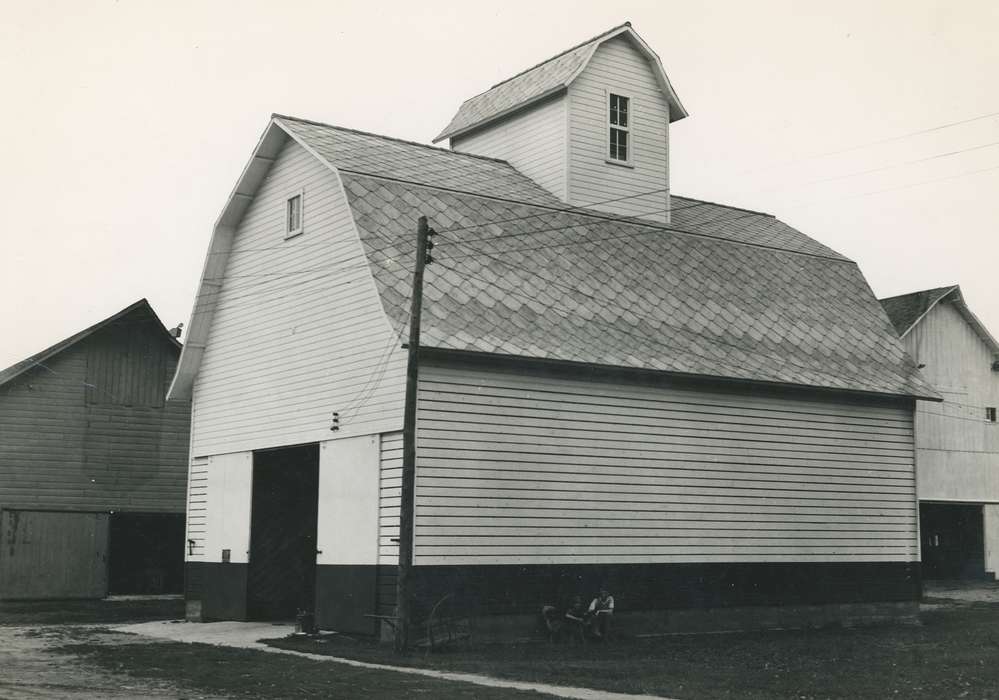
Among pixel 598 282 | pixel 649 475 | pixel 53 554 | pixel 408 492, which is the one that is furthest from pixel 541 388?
pixel 53 554

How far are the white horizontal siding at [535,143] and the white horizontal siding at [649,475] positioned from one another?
601 centimetres

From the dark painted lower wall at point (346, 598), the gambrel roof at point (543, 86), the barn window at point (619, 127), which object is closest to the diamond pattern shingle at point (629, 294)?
the barn window at point (619, 127)

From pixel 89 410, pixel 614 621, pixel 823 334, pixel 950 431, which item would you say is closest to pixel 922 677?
pixel 614 621

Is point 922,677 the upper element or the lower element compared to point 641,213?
lower

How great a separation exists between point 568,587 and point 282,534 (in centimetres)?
685

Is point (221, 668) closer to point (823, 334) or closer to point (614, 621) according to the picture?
point (614, 621)

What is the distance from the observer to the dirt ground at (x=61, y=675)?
14219 millimetres

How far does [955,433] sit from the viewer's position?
38.4 m

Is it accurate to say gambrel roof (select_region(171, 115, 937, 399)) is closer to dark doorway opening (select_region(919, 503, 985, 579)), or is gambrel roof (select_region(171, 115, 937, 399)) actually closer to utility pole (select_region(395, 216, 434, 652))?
utility pole (select_region(395, 216, 434, 652))

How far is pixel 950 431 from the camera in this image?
38.3 meters

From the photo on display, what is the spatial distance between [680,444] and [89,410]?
19599 mm

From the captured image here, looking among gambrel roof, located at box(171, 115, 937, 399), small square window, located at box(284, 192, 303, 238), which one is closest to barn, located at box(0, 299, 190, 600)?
gambrel roof, located at box(171, 115, 937, 399)

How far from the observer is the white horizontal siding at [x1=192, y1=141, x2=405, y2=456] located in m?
Result: 21.7

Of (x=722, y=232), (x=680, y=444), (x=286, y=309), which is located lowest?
(x=680, y=444)
